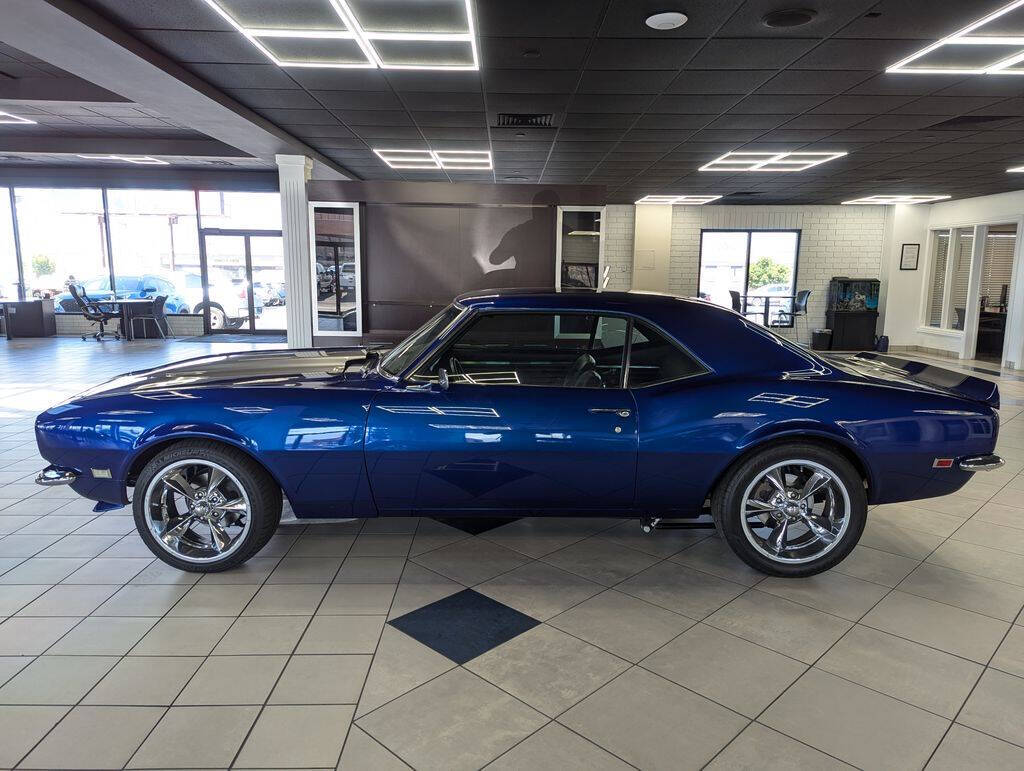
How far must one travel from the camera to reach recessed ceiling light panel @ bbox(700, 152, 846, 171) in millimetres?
8672

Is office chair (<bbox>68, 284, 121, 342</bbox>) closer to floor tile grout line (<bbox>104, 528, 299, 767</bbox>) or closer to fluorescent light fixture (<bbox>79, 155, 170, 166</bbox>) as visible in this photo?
fluorescent light fixture (<bbox>79, 155, 170, 166</bbox>)

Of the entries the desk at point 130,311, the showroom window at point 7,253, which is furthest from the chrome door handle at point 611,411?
the showroom window at point 7,253

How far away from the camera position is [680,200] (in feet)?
44.9

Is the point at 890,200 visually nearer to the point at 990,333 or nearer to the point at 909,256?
the point at 909,256

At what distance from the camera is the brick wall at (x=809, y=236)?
14203mm

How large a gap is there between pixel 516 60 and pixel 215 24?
222 cm

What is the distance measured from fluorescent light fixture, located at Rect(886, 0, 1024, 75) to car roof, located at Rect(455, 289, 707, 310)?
325 centimetres

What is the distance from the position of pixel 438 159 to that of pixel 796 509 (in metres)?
8.06

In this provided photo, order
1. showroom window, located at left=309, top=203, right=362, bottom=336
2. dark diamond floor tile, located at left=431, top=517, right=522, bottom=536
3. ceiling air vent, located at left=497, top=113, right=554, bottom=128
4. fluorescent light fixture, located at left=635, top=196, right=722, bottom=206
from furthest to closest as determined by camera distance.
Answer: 1. fluorescent light fixture, located at left=635, top=196, right=722, bottom=206
2. showroom window, located at left=309, top=203, right=362, bottom=336
3. ceiling air vent, located at left=497, top=113, right=554, bottom=128
4. dark diamond floor tile, located at left=431, top=517, right=522, bottom=536

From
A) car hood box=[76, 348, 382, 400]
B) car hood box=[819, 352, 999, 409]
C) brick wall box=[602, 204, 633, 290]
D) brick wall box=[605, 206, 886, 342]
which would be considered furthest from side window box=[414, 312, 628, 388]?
brick wall box=[605, 206, 886, 342]

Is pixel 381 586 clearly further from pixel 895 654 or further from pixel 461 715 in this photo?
pixel 895 654

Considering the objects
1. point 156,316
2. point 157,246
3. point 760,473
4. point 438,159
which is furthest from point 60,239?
point 760,473

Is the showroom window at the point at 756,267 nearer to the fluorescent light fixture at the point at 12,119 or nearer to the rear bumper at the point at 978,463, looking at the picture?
the rear bumper at the point at 978,463

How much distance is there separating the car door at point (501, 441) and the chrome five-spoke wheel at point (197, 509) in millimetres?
676
